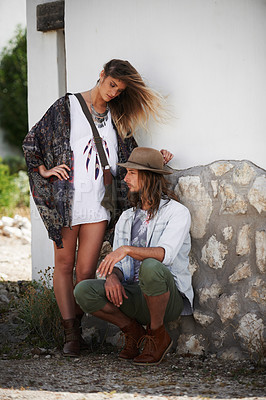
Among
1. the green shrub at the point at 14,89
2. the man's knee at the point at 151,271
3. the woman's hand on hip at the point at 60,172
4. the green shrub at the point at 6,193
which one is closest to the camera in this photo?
the man's knee at the point at 151,271

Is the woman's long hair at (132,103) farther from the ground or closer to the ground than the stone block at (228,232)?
farther from the ground

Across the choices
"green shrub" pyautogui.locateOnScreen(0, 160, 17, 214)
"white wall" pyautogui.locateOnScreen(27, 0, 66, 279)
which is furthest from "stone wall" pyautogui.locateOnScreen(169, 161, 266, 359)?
"green shrub" pyautogui.locateOnScreen(0, 160, 17, 214)

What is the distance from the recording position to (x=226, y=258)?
11.6 ft

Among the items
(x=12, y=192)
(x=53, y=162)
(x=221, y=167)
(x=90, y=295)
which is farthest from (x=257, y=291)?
(x=12, y=192)

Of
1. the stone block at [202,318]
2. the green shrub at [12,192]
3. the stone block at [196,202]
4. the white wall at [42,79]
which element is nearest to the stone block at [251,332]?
the stone block at [202,318]

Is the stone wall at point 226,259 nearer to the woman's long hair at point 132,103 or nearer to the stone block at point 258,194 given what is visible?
the stone block at point 258,194

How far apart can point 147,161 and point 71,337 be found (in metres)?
1.26

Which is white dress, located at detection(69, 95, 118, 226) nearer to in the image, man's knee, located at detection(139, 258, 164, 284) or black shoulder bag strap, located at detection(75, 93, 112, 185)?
black shoulder bag strap, located at detection(75, 93, 112, 185)

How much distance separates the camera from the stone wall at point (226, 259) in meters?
3.42

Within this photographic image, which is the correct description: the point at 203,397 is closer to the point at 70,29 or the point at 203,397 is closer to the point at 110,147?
the point at 110,147

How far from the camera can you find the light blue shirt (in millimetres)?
3350

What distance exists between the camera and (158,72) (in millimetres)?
3801

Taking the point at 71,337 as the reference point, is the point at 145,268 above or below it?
above

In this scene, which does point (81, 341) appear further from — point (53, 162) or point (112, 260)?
point (53, 162)
